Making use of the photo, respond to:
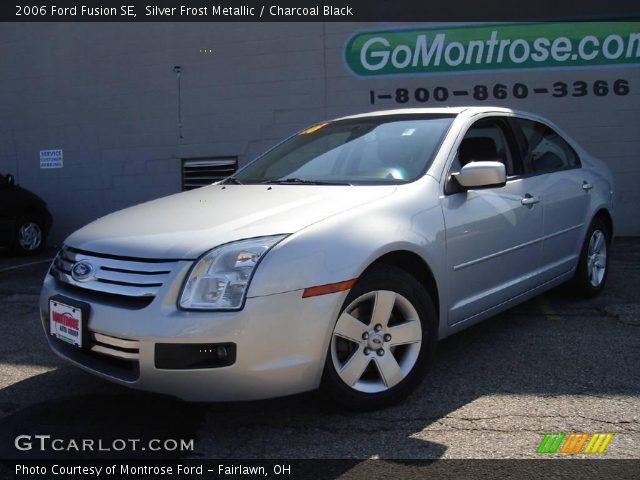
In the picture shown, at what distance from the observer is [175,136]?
32.7 feet

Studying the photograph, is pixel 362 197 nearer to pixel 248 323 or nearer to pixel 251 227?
pixel 251 227

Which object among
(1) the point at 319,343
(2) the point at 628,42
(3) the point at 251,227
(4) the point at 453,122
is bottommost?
(1) the point at 319,343

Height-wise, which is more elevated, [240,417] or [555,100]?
[555,100]

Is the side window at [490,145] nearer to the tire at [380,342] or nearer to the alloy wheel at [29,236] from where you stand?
the tire at [380,342]

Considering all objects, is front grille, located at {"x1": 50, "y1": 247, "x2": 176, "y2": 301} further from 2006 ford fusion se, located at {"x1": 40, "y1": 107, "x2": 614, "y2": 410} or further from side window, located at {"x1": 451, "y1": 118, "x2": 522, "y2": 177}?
side window, located at {"x1": 451, "y1": 118, "x2": 522, "y2": 177}

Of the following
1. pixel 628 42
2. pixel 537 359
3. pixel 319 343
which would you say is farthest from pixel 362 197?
pixel 628 42

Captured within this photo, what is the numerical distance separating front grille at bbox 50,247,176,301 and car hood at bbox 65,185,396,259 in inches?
1.3

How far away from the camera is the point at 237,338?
8.33ft

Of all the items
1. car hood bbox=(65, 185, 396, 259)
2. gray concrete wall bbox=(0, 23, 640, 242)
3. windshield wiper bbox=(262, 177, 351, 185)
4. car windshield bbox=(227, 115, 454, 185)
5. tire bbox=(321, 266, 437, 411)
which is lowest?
tire bbox=(321, 266, 437, 411)

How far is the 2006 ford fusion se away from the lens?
2.59 meters

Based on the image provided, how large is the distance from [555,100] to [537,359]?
6.03 metres

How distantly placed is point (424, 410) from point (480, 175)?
1.29 meters

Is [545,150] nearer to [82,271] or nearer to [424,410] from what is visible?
[424,410]
